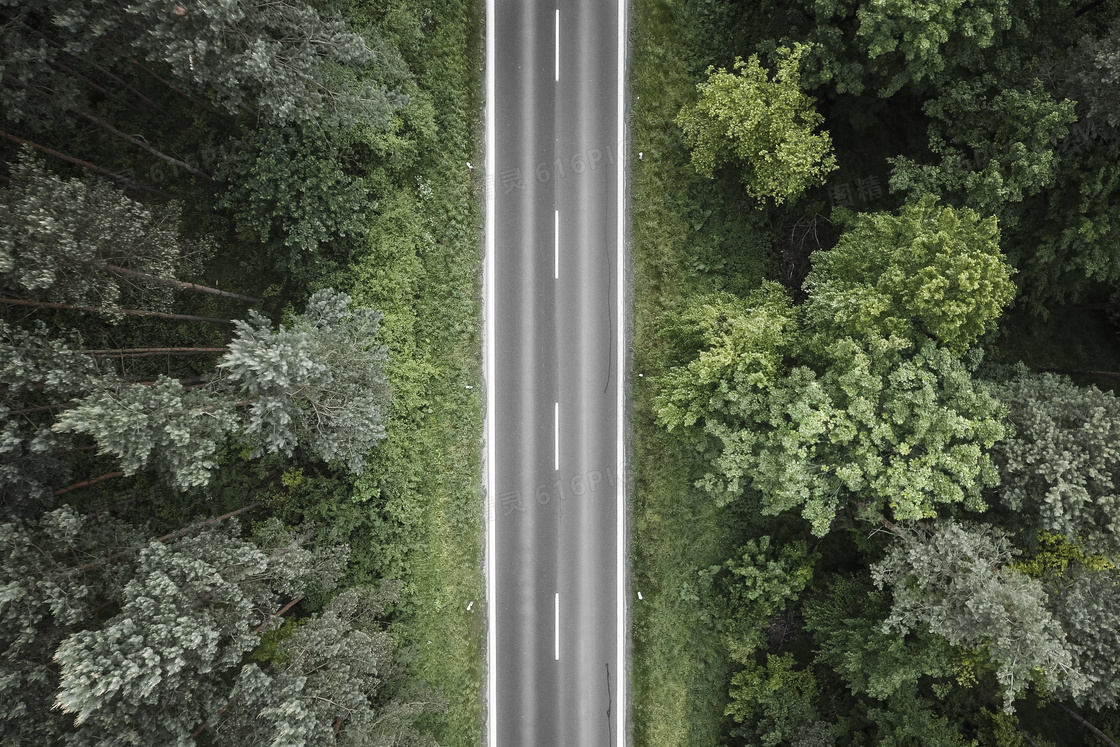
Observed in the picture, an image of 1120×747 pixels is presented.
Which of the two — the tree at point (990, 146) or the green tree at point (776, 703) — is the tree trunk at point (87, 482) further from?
the tree at point (990, 146)

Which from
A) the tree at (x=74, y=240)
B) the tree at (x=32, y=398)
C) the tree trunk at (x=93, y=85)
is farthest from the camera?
the tree trunk at (x=93, y=85)

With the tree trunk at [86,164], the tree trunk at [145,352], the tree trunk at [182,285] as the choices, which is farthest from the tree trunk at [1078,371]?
the tree trunk at [86,164]

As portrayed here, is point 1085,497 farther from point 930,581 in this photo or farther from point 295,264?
point 295,264

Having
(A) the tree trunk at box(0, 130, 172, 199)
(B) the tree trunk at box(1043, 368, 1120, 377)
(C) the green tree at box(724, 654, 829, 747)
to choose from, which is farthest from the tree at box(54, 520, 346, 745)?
(B) the tree trunk at box(1043, 368, 1120, 377)

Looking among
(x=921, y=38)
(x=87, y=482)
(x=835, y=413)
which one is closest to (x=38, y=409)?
(x=87, y=482)

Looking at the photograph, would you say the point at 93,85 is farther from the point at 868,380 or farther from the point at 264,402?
the point at 868,380

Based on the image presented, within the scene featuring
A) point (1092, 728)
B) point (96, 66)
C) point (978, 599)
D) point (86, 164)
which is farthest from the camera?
point (1092, 728)
